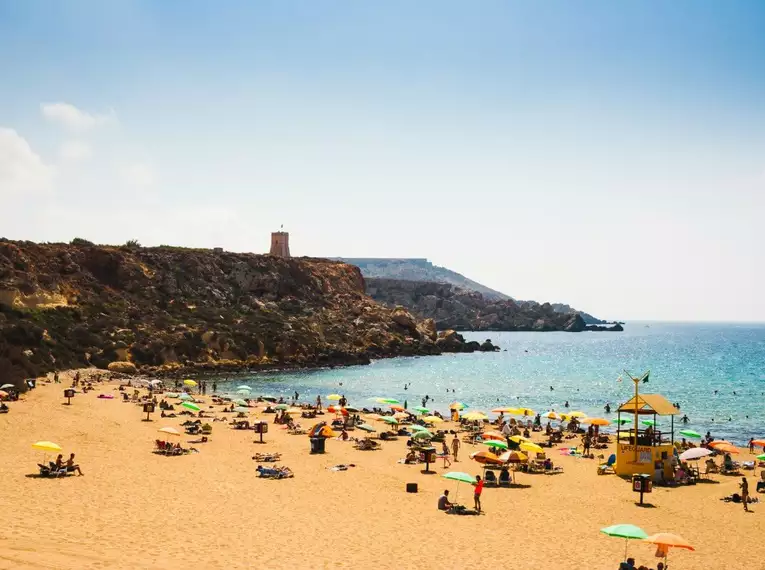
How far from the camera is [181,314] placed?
8438 cm

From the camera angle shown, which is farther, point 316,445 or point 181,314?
point 181,314

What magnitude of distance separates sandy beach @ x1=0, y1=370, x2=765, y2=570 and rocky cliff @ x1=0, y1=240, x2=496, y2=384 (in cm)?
2621

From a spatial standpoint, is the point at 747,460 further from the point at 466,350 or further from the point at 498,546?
the point at 466,350

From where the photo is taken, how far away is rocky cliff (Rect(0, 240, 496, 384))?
215 ft

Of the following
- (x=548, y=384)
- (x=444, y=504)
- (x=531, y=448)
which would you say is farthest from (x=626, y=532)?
(x=548, y=384)

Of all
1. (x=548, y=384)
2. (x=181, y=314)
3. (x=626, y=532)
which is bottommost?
(x=548, y=384)

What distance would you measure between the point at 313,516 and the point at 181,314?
70261mm

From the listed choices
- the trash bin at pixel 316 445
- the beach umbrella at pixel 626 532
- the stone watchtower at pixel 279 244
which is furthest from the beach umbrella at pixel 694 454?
the stone watchtower at pixel 279 244

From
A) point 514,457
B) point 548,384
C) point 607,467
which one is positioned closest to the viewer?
point 514,457

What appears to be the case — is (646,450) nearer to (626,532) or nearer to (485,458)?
(485,458)

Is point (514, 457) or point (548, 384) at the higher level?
point (514, 457)

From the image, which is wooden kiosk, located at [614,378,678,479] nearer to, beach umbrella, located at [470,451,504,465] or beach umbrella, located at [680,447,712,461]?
beach umbrella, located at [680,447,712,461]

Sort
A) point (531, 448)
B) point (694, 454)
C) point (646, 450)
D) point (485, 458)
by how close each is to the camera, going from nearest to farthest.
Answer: point (485, 458) < point (646, 450) < point (694, 454) < point (531, 448)

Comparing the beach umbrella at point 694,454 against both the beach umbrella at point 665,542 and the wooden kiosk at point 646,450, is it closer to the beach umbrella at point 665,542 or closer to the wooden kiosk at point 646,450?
the wooden kiosk at point 646,450
